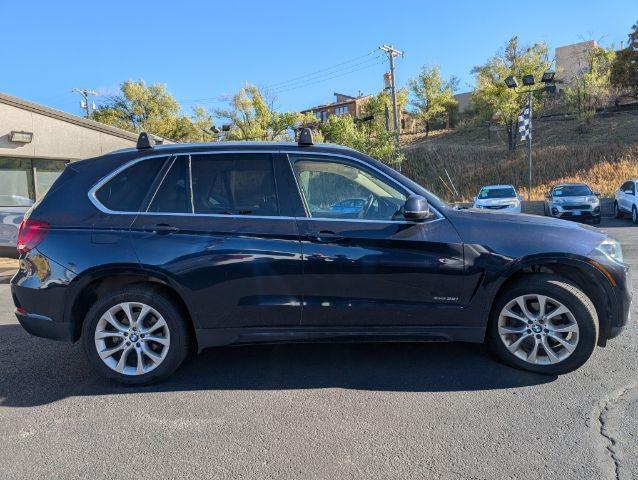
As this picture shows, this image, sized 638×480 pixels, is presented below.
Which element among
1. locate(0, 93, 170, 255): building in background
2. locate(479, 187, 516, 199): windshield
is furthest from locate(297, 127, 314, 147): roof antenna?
locate(479, 187, 516, 199): windshield

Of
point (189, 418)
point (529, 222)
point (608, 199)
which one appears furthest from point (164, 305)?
point (608, 199)

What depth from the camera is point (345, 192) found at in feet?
12.6

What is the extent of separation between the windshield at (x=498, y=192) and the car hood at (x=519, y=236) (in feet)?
48.1

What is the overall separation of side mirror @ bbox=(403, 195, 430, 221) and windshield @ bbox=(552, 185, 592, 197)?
15.7 meters

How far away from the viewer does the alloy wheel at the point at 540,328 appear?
12.0ft

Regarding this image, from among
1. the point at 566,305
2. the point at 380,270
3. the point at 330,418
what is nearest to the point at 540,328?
the point at 566,305

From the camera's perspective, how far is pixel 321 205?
375 centimetres

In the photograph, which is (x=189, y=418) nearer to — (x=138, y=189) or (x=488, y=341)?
(x=138, y=189)

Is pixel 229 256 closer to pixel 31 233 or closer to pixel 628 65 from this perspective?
pixel 31 233

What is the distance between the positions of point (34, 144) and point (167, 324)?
1246 cm

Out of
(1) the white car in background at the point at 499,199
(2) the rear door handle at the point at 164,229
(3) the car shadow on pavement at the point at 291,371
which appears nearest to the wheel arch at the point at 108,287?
(2) the rear door handle at the point at 164,229

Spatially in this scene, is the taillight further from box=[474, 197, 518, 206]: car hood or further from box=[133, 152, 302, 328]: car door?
box=[474, 197, 518, 206]: car hood

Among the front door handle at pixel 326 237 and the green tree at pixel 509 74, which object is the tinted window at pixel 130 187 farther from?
the green tree at pixel 509 74

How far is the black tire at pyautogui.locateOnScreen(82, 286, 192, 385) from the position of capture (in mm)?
3701
